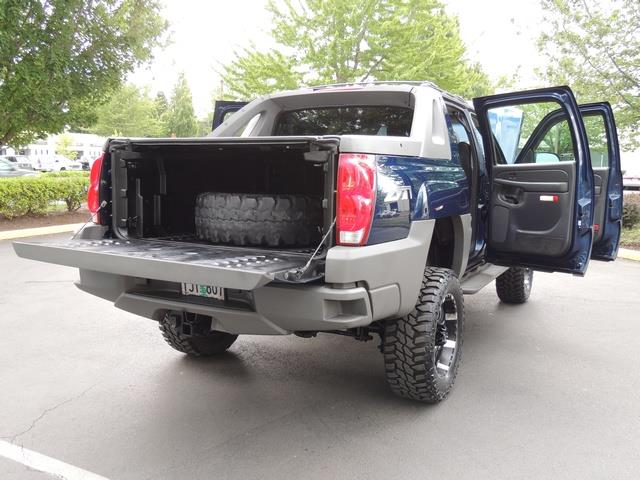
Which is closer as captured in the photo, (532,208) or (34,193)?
(532,208)

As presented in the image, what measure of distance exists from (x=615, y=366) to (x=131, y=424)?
3552 mm

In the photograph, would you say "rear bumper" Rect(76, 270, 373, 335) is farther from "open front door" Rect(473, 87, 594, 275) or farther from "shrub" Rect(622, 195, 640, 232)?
"shrub" Rect(622, 195, 640, 232)

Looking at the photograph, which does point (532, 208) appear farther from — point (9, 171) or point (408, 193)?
point (9, 171)

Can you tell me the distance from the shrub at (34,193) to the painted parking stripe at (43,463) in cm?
991

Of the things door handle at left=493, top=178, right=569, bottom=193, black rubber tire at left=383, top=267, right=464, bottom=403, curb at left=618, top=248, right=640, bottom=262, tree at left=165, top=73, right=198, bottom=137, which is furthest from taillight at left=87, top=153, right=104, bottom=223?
tree at left=165, top=73, right=198, bottom=137

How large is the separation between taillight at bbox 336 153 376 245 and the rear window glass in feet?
5.10

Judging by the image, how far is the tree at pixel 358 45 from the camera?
14031mm

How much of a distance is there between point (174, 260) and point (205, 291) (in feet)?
1.03

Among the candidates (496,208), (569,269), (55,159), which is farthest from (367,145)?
(55,159)

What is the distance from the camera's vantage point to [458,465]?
2.72 meters

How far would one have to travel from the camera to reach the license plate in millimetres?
2838

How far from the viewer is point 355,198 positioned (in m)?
2.65

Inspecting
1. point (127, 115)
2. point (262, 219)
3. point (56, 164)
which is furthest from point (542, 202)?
point (56, 164)

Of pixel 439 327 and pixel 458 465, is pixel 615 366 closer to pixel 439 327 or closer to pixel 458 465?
pixel 439 327
